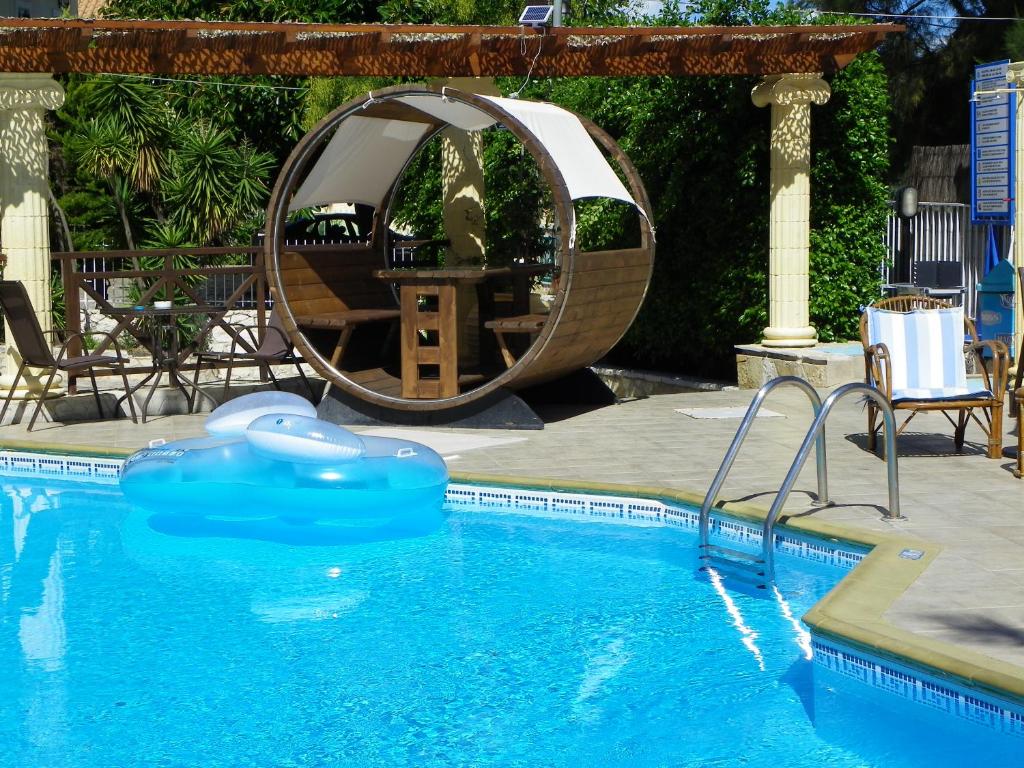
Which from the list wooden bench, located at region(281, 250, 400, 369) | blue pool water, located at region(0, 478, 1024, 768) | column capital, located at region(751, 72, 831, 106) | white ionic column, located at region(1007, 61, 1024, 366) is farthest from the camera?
column capital, located at region(751, 72, 831, 106)

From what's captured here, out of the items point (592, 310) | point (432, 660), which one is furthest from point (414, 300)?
point (432, 660)

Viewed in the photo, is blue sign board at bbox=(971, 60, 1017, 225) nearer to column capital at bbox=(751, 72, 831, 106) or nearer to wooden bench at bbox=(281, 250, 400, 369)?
column capital at bbox=(751, 72, 831, 106)

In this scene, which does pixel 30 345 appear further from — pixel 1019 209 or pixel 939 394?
pixel 1019 209

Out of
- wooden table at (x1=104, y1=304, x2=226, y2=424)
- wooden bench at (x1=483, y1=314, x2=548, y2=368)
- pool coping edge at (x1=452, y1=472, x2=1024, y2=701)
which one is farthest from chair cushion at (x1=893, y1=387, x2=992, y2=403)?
wooden table at (x1=104, y1=304, x2=226, y2=424)

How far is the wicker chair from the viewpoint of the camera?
783cm

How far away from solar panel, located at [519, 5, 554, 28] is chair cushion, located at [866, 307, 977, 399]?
3.45 m

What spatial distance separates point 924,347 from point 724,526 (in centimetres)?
210

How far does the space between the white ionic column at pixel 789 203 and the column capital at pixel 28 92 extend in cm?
577

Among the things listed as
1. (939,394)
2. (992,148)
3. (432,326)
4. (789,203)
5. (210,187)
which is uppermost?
(210,187)

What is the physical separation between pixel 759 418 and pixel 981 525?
3677 millimetres

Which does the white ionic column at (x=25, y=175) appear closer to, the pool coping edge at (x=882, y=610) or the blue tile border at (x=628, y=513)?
the blue tile border at (x=628, y=513)

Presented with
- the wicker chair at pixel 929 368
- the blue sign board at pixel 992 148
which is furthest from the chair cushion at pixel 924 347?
the blue sign board at pixel 992 148

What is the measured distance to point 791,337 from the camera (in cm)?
1160

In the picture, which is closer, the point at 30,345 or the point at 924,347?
the point at 924,347
